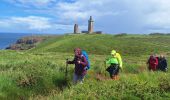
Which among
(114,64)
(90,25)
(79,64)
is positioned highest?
(79,64)

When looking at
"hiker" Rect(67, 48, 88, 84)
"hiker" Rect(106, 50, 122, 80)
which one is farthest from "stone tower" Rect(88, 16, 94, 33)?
"hiker" Rect(67, 48, 88, 84)

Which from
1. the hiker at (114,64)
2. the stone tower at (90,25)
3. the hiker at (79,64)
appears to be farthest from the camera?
the stone tower at (90,25)

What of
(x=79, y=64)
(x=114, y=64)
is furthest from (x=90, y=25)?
(x=79, y=64)

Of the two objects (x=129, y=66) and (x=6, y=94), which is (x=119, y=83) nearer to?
(x=6, y=94)

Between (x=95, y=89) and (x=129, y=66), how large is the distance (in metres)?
15.1

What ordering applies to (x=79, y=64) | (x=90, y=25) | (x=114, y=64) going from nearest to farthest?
(x=79, y=64), (x=114, y=64), (x=90, y=25)

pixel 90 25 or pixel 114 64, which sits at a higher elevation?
pixel 114 64

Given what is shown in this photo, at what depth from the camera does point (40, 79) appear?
64.9ft

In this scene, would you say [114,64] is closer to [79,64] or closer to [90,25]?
[79,64]

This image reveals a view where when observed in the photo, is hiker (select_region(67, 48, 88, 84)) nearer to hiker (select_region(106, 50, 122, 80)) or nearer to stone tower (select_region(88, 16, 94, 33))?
hiker (select_region(106, 50, 122, 80))

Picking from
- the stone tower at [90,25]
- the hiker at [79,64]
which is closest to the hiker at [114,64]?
the hiker at [79,64]

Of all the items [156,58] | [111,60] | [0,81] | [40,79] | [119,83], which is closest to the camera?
[119,83]

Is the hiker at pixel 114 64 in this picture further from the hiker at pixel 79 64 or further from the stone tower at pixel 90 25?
the stone tower at pixel 90 25

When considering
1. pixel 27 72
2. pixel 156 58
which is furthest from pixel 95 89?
pixel 156 58
